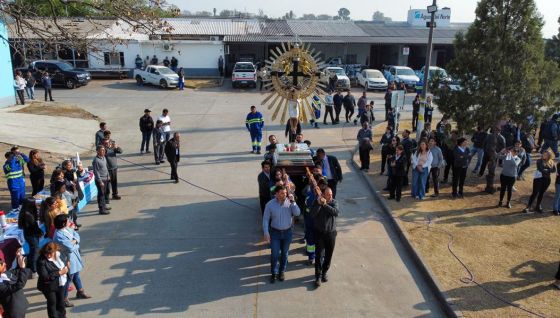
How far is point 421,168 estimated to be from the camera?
36.4 ft

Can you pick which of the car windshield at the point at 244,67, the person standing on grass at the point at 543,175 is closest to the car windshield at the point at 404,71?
the car windshield at the point at 244,67

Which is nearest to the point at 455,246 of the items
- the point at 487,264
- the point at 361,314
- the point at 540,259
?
the point at 487,264

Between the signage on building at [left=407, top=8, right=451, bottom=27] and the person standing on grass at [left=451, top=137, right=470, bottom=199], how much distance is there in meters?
39.0

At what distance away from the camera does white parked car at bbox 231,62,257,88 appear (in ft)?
102

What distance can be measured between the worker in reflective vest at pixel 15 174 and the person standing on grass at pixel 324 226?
714cm

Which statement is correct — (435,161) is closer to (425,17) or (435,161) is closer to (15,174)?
(15,174)

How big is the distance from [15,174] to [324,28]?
112 ft

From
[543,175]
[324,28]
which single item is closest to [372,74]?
[324,28]

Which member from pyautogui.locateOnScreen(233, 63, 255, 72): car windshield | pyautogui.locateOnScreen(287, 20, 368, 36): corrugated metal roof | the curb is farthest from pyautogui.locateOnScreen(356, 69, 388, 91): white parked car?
the curb

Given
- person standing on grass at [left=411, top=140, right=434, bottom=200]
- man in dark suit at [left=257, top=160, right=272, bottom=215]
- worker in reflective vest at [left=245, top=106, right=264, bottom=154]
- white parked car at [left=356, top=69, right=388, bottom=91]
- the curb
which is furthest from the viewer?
white parked car at [left=356, top=69, right=388, bottom=91]

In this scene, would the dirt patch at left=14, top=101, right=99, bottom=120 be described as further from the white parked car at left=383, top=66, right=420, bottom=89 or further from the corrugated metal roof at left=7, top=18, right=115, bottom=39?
the white parked car at left=383, top=66, right=420, bottom=89

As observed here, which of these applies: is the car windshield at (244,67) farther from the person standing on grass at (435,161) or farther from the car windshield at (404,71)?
the person standing on grass at (435,161)

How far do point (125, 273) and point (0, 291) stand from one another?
7.92 ft

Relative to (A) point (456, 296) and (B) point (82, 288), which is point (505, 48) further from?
(B) point (82, 288)
